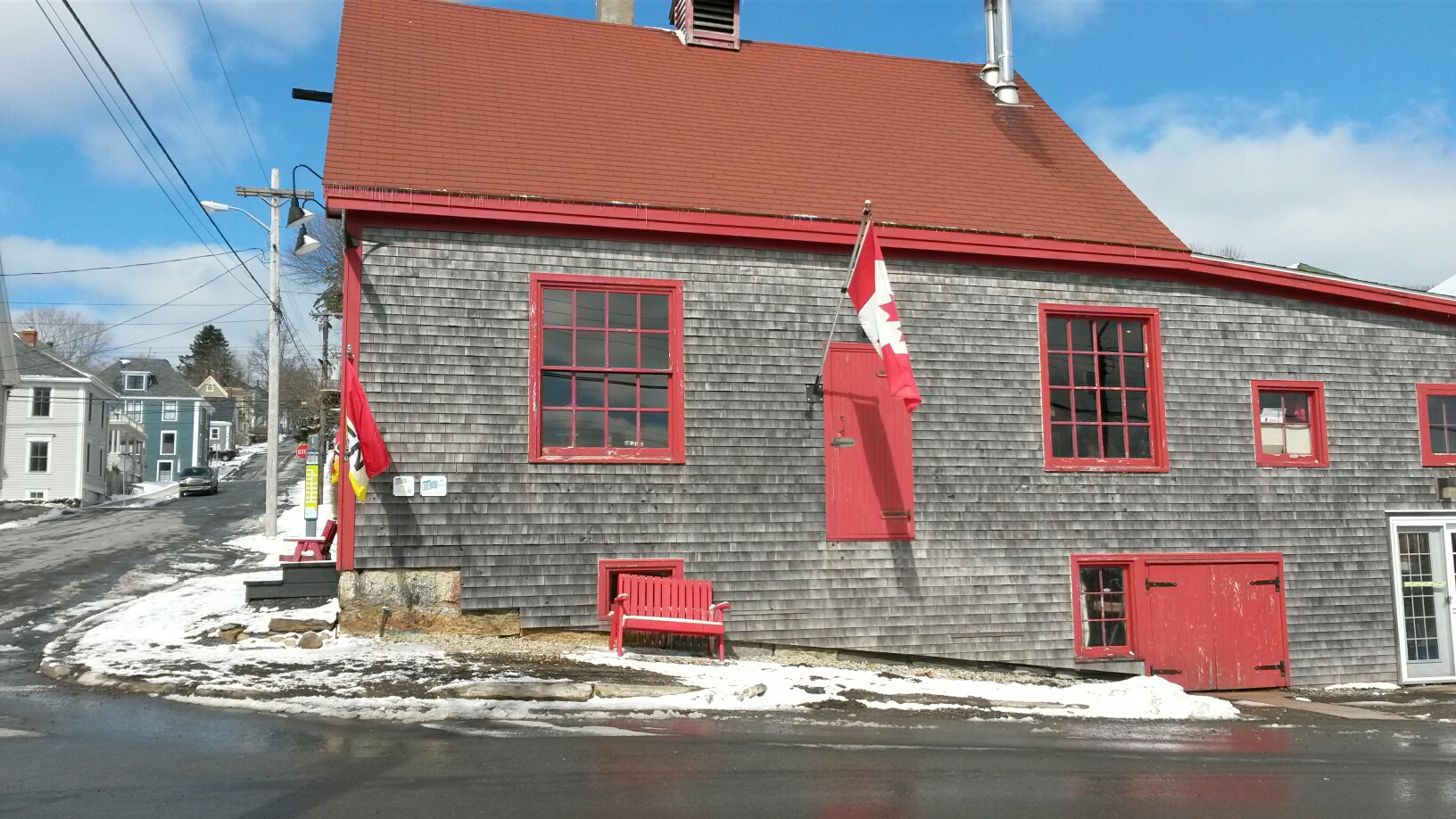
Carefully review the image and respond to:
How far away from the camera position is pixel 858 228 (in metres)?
11.6

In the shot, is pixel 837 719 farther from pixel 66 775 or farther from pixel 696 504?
pixel 66 775

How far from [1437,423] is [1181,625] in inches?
195

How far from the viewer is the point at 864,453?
1153 cm

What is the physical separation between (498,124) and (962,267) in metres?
5.72

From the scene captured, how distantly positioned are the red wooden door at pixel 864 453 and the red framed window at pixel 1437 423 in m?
7.45

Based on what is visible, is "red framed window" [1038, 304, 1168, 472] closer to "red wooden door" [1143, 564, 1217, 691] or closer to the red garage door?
"red wooden door" [1143, 564, 1217, 691]

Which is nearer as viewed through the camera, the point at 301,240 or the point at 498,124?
the point at 498,124

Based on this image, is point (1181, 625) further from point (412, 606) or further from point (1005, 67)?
point (412, 606)

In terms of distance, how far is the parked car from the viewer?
49469 mm

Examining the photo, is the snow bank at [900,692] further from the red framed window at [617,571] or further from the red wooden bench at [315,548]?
the red wooden bench at [315,548]

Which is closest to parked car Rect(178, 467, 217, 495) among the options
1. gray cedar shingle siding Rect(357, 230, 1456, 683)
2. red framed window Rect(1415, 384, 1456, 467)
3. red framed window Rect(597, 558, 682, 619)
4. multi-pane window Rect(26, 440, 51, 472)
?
multi-pane window Rect(26, 440, 51, 472)

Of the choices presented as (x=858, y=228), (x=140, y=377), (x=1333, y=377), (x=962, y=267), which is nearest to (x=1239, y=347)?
(x=1333, y=377)

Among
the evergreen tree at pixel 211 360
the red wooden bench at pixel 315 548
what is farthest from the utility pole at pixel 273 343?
the evergreen tree at pixel 211 360

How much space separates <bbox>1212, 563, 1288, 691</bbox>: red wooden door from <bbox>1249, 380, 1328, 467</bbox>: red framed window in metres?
1.47
